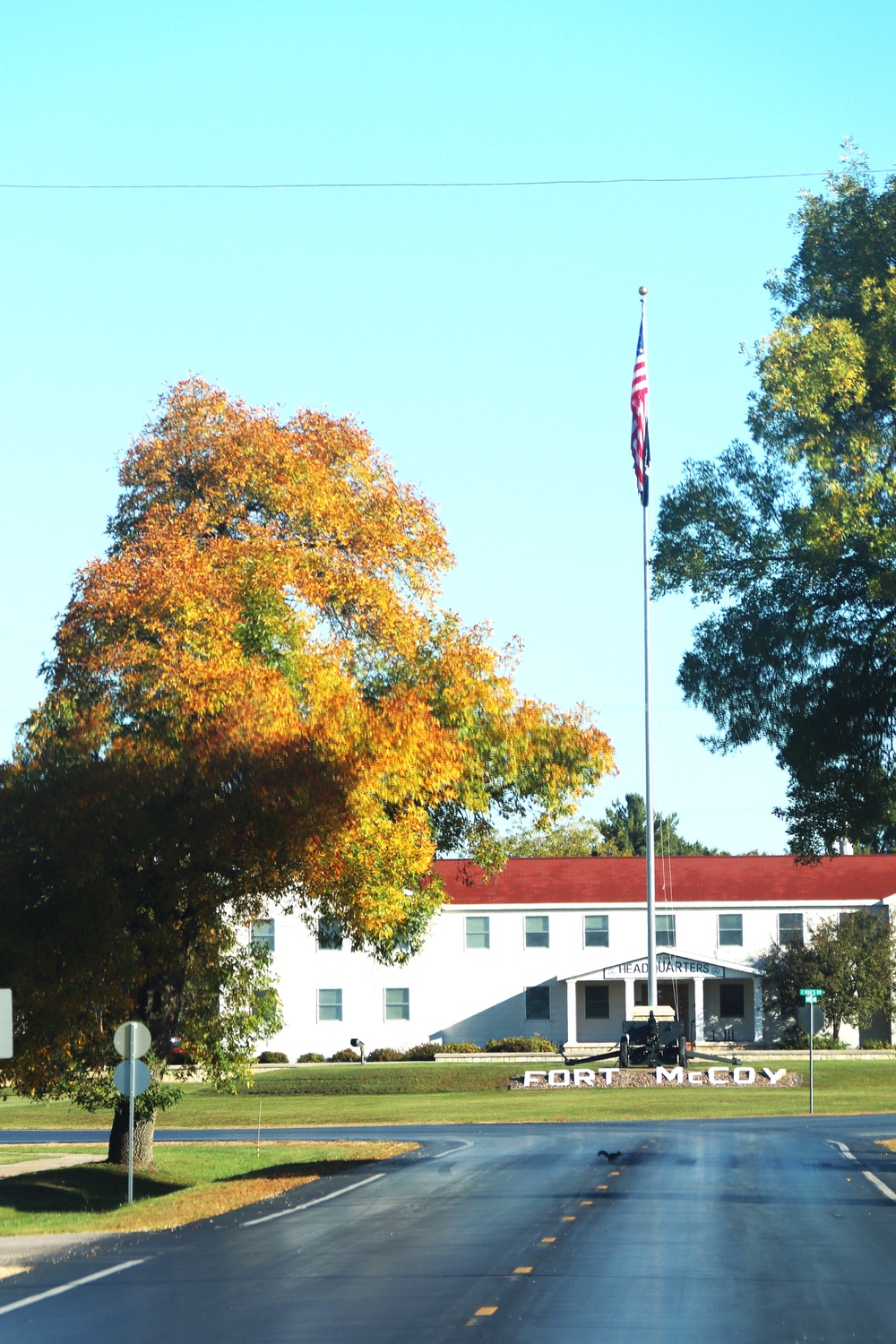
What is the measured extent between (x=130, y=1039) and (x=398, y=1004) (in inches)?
1790

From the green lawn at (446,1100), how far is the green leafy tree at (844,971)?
4.80m

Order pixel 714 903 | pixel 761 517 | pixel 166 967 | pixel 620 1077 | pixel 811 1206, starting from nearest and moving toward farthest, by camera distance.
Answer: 1. pixel 811 1206
2. pixel 761 517
3. pixel 166 967
4. pixel 620 1077
5. pixel 714 903

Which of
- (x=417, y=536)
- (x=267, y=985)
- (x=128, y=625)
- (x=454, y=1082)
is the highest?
(x=417, y=536)

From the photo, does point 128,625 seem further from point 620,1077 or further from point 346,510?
point 620,1077

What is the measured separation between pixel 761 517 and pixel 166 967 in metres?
11.5

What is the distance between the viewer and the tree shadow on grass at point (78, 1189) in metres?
24.2

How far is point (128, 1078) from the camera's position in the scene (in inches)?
884

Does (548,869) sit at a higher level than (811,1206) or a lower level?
higher

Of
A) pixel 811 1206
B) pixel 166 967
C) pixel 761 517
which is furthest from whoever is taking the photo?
pixel 166 967

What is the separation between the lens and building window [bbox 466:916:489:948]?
67.8 m

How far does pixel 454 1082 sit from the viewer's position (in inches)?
2228

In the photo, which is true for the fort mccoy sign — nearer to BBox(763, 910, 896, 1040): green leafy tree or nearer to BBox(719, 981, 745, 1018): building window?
BBox(763, 910, 896, 1040): green leafy tree

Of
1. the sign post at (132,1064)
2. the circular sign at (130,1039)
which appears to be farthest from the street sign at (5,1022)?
the circular sign at (130,1039)

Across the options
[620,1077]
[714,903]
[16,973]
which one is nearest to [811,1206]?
[16,973]
